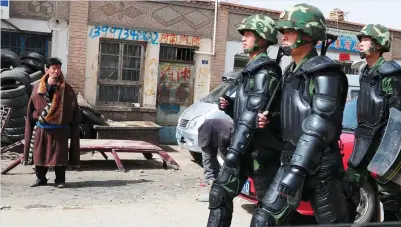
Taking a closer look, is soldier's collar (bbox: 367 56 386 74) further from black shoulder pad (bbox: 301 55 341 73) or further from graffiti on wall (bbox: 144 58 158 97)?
graffiti on wall (bbox: 144 58 158 97)

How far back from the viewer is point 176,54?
13727 mm

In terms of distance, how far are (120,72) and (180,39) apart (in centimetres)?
176

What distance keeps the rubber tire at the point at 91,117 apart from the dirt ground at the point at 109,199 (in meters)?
1.67

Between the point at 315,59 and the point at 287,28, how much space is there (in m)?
0.34

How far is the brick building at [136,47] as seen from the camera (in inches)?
486

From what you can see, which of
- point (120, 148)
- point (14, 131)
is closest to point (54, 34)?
point (14, 131)

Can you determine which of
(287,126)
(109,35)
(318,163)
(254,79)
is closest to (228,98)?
(254,79)

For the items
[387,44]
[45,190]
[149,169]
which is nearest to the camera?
[387,44]

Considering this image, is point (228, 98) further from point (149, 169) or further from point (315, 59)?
point (149, 169)

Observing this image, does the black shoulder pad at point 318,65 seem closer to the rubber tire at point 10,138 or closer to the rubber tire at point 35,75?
the rubber tire at point 10,138

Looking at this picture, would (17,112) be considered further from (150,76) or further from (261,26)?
(261,26)

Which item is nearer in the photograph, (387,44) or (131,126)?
(387,44)

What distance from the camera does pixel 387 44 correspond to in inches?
194

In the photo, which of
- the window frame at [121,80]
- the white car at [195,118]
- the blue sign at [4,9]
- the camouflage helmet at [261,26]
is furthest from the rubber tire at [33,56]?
the camouflage helmet at [261,26]
